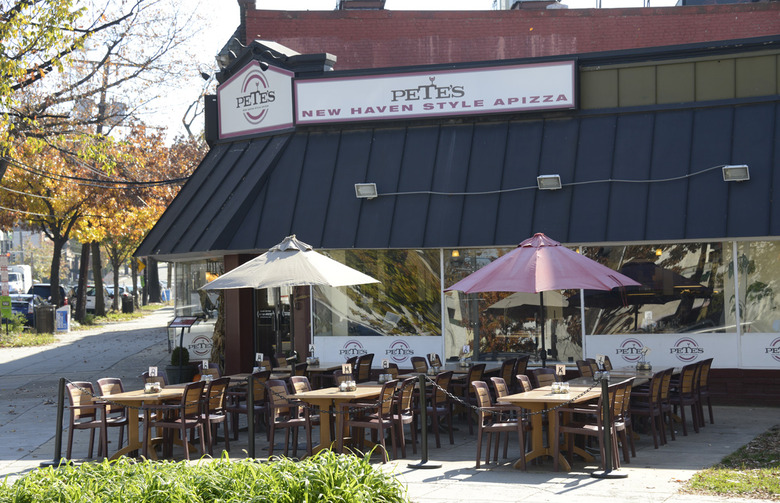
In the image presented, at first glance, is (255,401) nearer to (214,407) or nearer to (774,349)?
(214,407)

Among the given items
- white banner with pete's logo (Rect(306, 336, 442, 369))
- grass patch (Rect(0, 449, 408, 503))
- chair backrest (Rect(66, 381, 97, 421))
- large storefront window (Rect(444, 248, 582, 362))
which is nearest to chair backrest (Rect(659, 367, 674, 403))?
large storefront window (Rect(444, 248, 582, 362))

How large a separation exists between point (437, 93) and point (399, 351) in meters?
5.17

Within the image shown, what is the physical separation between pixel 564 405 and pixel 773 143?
7.48 metres

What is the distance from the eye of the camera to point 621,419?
34.8 feet

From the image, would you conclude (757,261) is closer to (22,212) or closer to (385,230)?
(385,230)

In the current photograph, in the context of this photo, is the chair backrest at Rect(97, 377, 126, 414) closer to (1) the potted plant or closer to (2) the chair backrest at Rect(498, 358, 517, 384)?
(1) the potted plant

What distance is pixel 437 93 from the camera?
17.4 meters

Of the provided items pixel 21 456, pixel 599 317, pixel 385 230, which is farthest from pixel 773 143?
pixel 21 456

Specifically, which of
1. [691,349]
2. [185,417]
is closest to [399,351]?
[691,349]

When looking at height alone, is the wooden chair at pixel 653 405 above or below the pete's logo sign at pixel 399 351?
below

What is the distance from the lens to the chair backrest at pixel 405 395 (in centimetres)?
1141

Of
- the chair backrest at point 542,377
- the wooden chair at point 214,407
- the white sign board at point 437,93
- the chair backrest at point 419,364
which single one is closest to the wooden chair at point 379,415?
the wooden chair at point 214,407

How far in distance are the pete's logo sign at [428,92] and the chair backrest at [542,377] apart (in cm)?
697

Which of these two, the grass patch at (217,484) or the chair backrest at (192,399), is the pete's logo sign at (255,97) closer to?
the chair backrest at (192,399)
